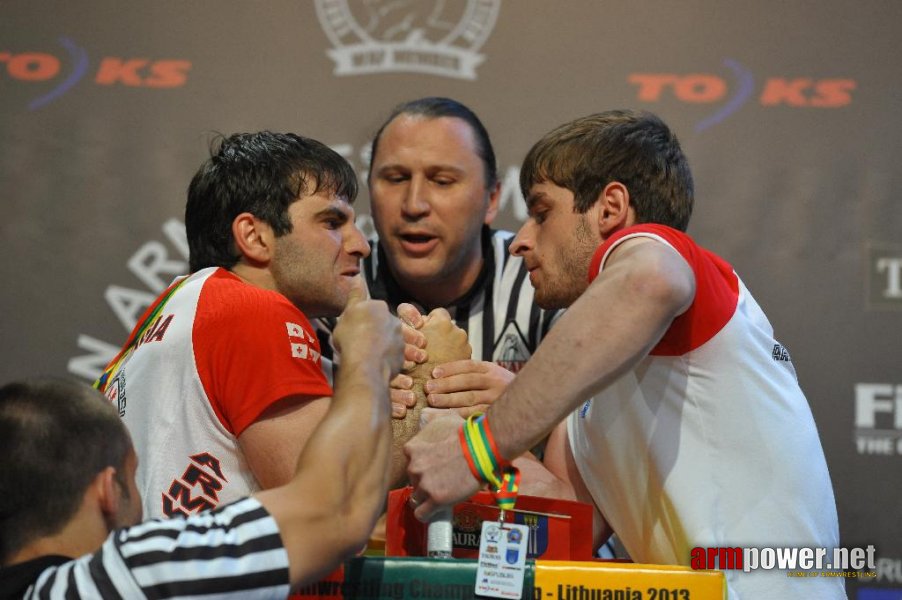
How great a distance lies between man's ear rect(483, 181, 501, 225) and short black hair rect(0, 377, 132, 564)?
1770 mm

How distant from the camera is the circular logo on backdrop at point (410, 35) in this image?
10.4 ft

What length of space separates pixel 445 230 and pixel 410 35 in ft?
2.39

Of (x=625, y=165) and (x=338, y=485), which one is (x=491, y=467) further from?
(x=625, y=165)

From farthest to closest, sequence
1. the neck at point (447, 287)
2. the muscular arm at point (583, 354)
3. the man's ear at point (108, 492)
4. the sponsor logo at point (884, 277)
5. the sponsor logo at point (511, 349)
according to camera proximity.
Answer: the sponsor logo at point (884, 277), the neck at point (447, 287), the sponsor logo at point (511, 349), the muscular arm at point (583, 354), the man's ear at point (108, 492)

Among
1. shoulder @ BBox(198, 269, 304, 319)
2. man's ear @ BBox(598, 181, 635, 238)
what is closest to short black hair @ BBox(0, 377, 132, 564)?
shoulder @ BBox(198, 269, 304, 319)

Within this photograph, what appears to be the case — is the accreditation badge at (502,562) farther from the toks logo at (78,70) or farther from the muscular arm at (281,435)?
the toks logo at (78,70)

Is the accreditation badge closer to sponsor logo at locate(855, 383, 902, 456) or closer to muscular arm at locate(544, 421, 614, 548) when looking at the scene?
muscular arm at locate(544, 421, 614, 548)

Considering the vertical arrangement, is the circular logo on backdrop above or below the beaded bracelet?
above

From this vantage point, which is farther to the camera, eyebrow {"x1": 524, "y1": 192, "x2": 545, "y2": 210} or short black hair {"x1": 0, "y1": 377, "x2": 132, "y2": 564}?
eyebrow {"x1": 524, "y1": 192, "x2": 545, "y2": 210}

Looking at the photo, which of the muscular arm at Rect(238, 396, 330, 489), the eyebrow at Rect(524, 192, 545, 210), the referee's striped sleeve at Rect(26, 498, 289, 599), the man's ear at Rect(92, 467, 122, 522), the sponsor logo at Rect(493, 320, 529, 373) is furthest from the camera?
the sponsor logo at Rect(493, 320, 529, 373)

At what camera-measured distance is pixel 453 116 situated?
2885 millimetres

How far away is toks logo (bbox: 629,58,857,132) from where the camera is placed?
3096mm

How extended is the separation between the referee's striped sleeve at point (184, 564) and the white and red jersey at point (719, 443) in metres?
0.74

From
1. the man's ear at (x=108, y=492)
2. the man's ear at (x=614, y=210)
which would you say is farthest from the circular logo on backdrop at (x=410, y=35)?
the man's ear at (x=108, y=492)
